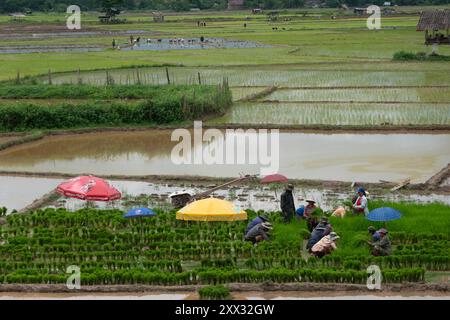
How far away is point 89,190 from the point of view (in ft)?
44.8

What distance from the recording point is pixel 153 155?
20.0 metres

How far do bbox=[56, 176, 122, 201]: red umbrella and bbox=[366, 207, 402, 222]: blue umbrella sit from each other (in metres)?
4.05

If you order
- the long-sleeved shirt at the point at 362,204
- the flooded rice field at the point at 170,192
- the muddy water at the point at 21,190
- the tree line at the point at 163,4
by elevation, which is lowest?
the muddy water at the point at 21,190

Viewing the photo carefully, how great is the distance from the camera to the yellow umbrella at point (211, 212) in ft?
42.2

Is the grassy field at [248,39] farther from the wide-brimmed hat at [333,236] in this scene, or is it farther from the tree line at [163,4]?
the wide-brimmed hat at [333,236]

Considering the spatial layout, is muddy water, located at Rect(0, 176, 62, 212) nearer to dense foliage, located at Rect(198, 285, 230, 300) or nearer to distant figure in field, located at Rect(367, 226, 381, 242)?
dense foliage, located at Rect(198, 285, 230, 300)

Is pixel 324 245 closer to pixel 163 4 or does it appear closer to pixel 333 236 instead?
pixel 333 236

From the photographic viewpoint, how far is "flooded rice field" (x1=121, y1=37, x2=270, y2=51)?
4306 cm

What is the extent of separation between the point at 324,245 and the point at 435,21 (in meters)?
26.3

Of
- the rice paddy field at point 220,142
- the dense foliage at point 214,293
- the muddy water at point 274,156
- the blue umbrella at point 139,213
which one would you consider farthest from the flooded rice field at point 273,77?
the dense foliage at point 214,293

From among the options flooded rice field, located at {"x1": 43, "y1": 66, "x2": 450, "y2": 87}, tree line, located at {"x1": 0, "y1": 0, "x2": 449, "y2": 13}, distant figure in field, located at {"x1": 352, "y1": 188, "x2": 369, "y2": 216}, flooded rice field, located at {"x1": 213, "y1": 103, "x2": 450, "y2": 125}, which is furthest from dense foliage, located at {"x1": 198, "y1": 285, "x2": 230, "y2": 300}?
tree line, located at {"x1": 0, "y1": 0, "x2": 449, "y2": 13}

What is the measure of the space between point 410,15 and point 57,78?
36.5m

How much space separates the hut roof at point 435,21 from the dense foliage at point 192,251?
76.1 feet
